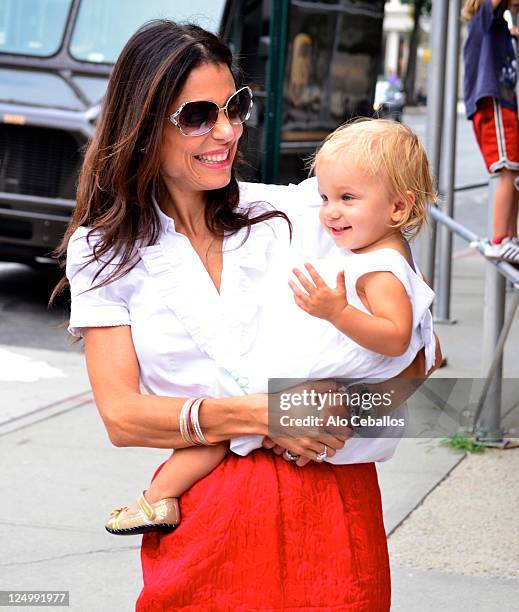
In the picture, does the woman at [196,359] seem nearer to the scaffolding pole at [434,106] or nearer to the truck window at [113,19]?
the scaffolding pole at [434,106]

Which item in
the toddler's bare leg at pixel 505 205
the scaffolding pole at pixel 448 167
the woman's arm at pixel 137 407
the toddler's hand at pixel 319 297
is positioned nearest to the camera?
the toddler's hand at pixel 319 297

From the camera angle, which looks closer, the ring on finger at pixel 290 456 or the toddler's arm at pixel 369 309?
the toddler's arm at pixel 369 309

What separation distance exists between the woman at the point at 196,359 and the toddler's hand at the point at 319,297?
190 millimetres

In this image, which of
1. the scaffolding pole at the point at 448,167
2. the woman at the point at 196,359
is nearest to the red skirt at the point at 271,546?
the woman at the point at 196,359

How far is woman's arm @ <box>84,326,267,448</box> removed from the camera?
2.21m

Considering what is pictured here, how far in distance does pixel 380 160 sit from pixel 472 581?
2264mm

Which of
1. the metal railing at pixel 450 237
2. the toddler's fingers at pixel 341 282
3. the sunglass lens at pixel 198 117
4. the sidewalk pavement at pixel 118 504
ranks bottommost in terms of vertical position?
the sidewalk pavement at pixel 118 504

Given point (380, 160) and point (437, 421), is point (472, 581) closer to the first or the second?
point (437, 421)

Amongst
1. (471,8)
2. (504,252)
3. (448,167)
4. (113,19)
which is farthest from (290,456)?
(113,19)

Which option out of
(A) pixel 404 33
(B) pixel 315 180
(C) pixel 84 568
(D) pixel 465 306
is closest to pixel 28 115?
(D) pixel 465 306

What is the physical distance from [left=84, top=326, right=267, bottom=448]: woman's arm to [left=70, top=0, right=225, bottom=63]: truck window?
648 centimetres

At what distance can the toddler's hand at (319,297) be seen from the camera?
210cm

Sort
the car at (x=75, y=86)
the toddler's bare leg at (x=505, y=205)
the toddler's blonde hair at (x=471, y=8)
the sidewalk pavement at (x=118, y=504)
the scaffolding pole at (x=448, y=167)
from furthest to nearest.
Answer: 1. the car at (x=75, y=86)
2. the scaffolding pole at (x=448, y=167)
3. the toddler's blonde hair at (x=471, y=8)
4. the toddler's bare leg at (x=505, y=205)
5. the sidewalk pavement at (x=118, y=504)

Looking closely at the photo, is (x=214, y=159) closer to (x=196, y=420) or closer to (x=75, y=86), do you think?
(x=196, y=420)
